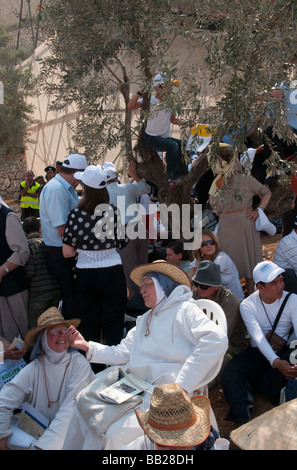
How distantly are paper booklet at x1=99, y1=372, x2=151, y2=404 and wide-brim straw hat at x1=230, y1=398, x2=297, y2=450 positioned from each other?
0.64 meters

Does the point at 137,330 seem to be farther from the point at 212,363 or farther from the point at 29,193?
the point at 29,193

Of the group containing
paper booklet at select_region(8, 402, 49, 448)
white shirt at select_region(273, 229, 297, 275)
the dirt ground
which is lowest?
the dirt ground

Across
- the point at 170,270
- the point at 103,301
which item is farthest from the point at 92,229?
the point at 170,270

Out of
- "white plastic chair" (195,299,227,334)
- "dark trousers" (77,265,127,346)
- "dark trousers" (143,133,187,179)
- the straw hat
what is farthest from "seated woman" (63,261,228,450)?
"dark trousers" (143,133,187,179)

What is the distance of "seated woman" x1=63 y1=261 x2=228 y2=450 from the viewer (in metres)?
2.93

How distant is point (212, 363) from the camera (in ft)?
9.80

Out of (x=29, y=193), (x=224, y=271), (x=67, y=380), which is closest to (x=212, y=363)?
Answer: (x=67, y=380)

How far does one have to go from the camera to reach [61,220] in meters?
4.69

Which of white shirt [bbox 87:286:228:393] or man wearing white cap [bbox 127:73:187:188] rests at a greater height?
man wearing white cap [bbox 127:73:187:188]

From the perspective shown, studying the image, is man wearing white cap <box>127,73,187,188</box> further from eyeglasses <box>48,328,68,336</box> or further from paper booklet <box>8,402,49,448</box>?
paper booklet <box>8,402,49,448</box>

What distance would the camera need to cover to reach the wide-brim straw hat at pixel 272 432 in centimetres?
254

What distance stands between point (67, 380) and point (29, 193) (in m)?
8.24

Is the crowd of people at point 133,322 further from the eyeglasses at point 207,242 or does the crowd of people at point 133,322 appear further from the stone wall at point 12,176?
the stone wall at point 12,176

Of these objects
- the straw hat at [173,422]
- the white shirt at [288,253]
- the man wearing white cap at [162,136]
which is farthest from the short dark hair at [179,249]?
the straw hat at [173,422]
